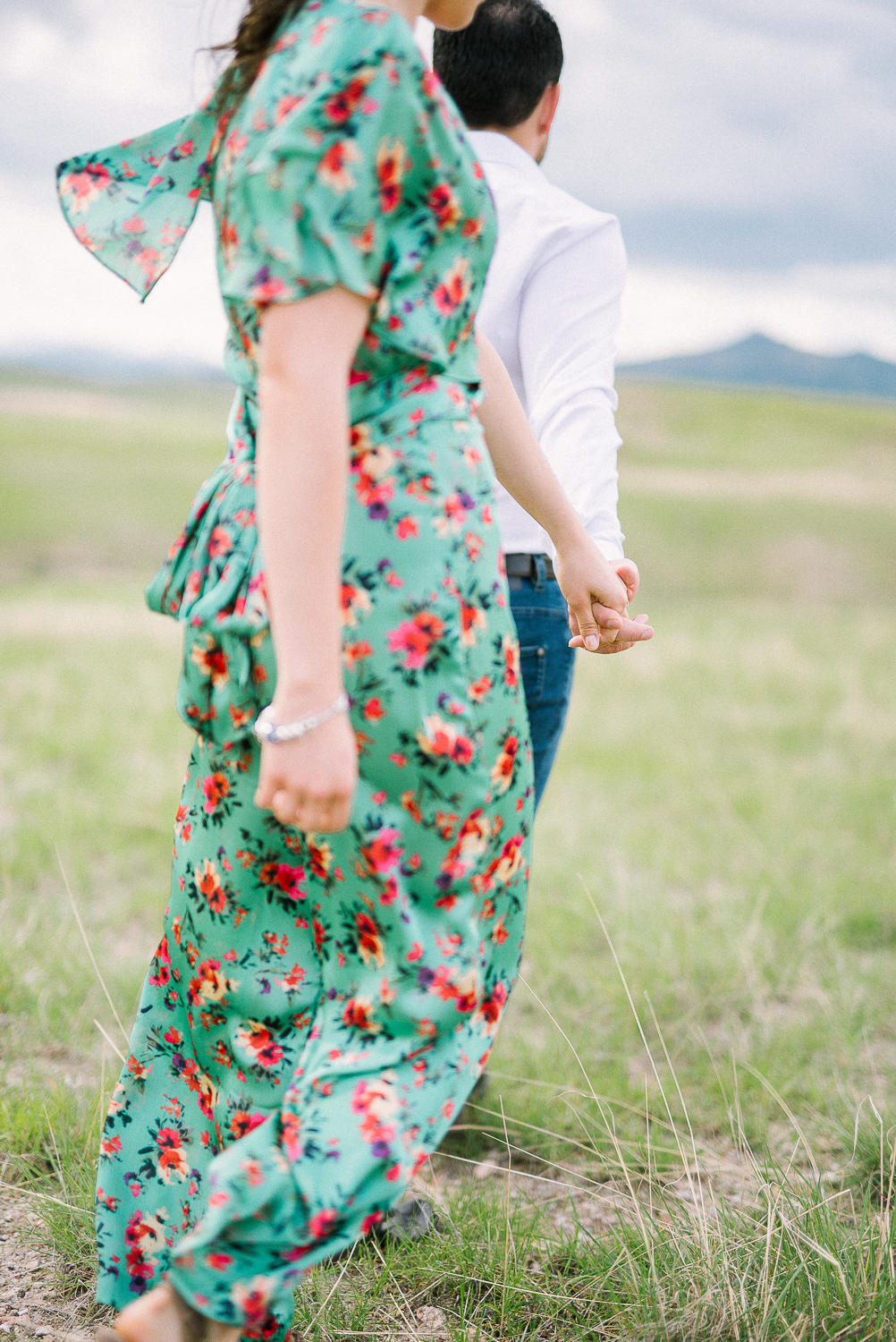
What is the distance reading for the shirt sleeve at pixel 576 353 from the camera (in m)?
2.16

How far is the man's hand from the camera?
190cm

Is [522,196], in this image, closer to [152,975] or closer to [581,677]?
[152,975]

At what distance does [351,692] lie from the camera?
1318 millimetres

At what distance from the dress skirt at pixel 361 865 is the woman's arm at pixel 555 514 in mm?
317

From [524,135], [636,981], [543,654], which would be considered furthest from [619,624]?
[636,981]

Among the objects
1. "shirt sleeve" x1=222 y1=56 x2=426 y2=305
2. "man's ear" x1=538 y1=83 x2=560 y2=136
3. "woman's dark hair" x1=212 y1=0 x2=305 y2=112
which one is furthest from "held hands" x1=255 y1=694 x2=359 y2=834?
"man's ear" x1=538 y1=83 x2=560 y2=136

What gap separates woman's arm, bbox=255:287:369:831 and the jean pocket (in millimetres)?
1025

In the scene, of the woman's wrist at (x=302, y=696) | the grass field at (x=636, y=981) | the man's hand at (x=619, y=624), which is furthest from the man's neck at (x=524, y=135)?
the grass field at (x=636, y=981)

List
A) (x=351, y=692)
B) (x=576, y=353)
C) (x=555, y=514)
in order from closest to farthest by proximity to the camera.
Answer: (x=351, y=692)
(x=555, y=514)
(x=576, y=353)

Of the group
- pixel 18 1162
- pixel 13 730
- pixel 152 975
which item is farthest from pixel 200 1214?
pixel 13 730

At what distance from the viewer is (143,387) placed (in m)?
60.6

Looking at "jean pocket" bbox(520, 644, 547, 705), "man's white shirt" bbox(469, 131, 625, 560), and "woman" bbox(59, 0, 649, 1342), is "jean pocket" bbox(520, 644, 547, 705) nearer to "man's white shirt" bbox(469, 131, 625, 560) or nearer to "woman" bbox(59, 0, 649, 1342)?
"man's white shirt" bbox(469, 131, 625, 560)

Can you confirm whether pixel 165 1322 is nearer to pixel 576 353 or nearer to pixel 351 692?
pixel 351 692

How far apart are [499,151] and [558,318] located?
360 millimetres
